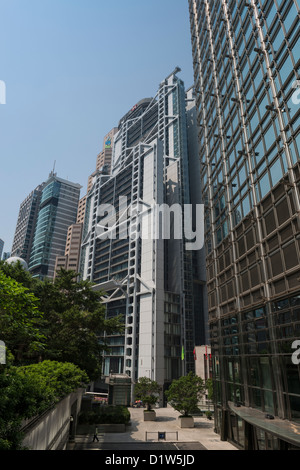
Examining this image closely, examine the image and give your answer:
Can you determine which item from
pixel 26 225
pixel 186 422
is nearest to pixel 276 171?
pixel 186 422

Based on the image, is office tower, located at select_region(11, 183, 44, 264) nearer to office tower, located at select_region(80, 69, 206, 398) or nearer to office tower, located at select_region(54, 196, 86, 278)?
office tower, located at select_region(54, 196, 86, 278)

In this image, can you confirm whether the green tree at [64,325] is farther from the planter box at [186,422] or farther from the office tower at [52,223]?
the office tower at [52,223]

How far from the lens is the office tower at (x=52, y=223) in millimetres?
141125

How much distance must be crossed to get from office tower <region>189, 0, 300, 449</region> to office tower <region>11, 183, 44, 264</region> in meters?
149

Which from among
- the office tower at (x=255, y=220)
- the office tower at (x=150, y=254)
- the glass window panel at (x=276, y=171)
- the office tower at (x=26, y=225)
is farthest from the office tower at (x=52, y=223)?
the glass window panel at (x=276, y=171)

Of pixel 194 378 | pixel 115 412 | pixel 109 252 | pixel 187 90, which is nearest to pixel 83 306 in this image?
pixel 115 412

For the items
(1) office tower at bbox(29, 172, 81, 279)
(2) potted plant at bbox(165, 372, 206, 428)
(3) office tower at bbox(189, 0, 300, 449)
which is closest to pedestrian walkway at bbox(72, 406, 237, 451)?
(2) potted plant at bbox(165, 372, 206, 428)

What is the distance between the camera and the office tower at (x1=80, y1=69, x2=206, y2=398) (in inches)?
2842

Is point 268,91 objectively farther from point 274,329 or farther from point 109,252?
point 109,252

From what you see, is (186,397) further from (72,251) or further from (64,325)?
(72,251)

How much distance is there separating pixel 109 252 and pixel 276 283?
256 feet

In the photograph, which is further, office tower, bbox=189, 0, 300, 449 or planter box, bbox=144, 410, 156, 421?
planter box, bbox=144, 410, 156, 421

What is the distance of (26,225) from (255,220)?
16648 cm

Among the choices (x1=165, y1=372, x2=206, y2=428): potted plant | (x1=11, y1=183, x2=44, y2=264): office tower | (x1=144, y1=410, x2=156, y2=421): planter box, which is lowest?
(x1=144, y1=410, x2=156, y2=421): planter box
